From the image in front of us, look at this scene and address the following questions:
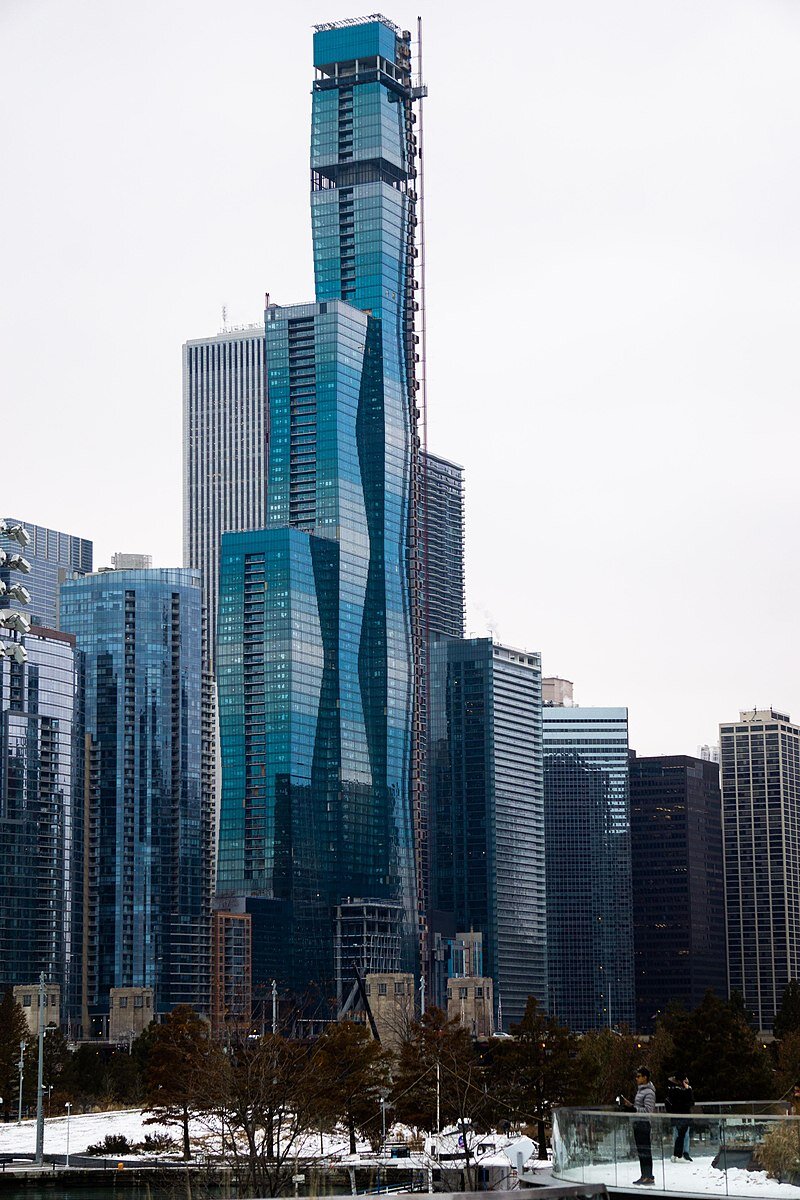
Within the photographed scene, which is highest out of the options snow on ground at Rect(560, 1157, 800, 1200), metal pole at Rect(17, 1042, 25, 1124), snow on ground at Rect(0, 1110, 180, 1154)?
snow on ground at Rect(560, 1157, 800, 1200)

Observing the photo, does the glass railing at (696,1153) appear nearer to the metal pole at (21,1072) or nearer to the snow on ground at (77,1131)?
the snow on ground at (77,1131)

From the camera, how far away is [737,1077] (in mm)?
90375

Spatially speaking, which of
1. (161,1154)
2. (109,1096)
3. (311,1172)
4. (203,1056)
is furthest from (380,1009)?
(311,1172)

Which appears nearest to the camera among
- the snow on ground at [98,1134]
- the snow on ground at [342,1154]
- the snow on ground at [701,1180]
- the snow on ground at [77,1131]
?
the snow on ground at [701,1180]

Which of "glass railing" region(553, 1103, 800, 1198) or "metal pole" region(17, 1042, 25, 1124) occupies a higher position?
"glass railing" region(553, 1103, 800, 1198)

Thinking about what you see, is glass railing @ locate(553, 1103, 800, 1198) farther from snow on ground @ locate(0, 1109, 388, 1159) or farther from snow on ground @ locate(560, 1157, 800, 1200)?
snow on ground @ locate(0, 1109, 388, 1159)

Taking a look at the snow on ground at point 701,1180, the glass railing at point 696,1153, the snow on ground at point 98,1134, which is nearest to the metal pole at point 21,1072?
the snow on ground at point 98,1134

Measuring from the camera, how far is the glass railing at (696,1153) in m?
32.7

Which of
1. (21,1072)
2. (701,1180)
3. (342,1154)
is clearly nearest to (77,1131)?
(21,1072)

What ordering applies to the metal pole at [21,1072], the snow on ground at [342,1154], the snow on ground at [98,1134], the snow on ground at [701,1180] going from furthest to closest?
the metal pole at [21,1072] < the snow on ground at [98,1134] < the snow on ground at [342,1154] < the snow on ground at [701,1180]

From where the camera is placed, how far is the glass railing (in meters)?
32.7

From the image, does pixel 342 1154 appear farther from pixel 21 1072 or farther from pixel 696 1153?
pixel 696 1153

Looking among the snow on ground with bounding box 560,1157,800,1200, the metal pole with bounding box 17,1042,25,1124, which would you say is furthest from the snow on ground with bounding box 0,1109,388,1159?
the snow on ground with bounding box 560,1157,800,1200

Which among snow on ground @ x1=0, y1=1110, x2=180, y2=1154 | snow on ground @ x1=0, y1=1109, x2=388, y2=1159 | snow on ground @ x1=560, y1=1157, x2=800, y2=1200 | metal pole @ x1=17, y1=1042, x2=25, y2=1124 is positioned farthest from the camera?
metal pole @ x1=17, y1=1042, x2=25, y2=1124
